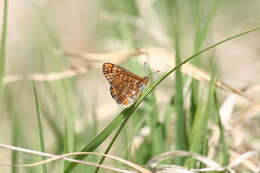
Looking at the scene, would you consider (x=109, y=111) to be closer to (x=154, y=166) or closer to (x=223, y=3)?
(x=154, y=166)

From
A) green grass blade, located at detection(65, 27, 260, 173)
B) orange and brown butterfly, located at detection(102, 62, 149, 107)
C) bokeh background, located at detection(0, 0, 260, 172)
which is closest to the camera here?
green grass blade, located at detection(65, 27, 260, 173)

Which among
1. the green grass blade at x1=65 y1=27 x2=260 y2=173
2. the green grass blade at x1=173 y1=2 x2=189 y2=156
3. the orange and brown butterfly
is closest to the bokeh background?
the green grass blade at x1=173 y1=2 x2=189 y2=156

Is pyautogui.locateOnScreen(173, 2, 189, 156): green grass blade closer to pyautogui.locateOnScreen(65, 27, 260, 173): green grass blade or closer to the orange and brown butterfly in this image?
the orange and brown butterfly

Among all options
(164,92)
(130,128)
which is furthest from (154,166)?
(164,92)

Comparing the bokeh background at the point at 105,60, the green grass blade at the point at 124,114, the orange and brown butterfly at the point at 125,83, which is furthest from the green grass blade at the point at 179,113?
the green grass blade at the point at 124,114

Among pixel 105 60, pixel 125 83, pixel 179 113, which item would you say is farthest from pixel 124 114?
pixel 105 60
